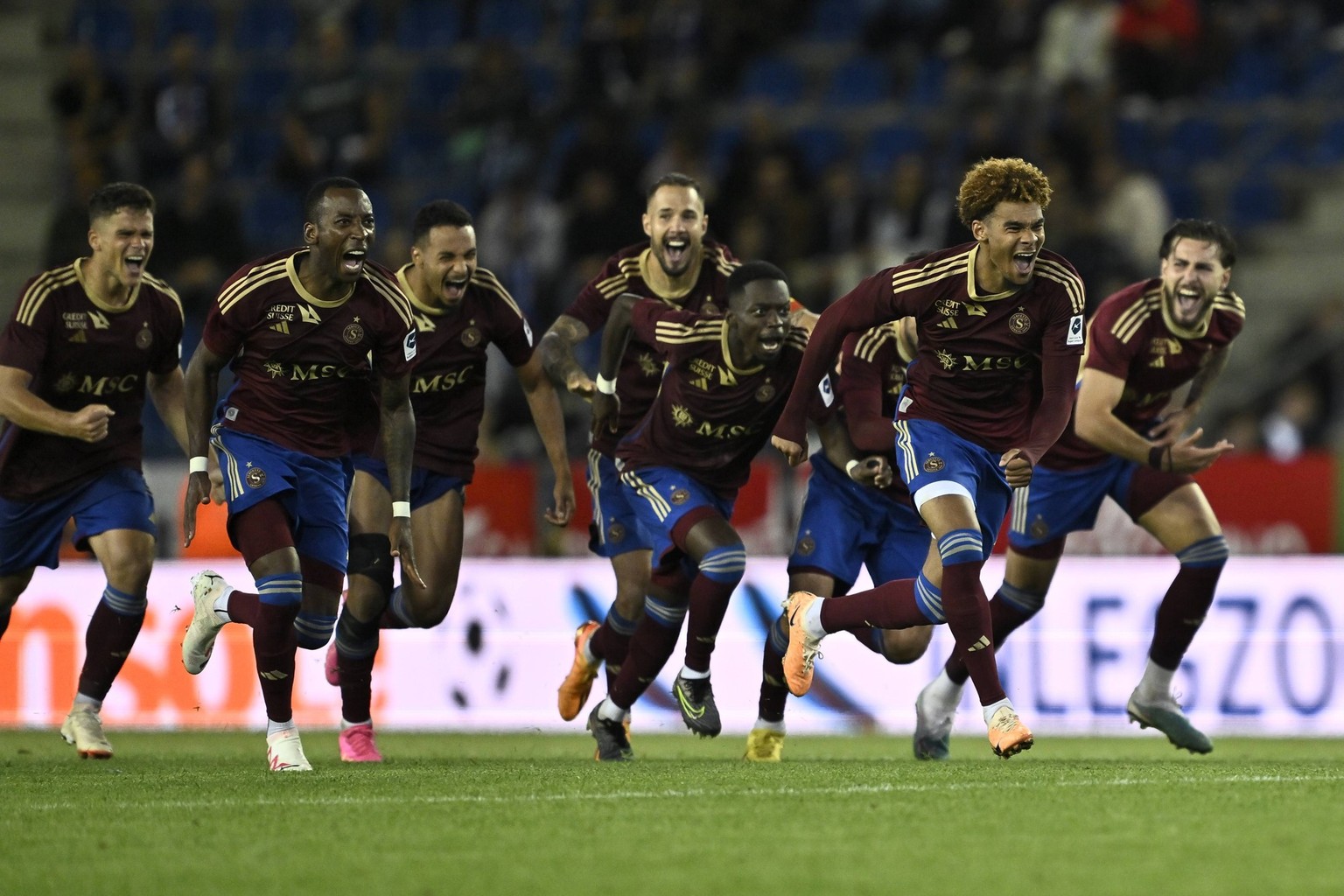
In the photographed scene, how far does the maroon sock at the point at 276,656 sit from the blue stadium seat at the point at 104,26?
1262 cm

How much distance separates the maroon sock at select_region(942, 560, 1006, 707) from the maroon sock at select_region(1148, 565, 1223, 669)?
1.84m

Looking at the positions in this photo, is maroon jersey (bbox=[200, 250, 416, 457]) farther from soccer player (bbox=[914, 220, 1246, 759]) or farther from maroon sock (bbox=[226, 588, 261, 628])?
soccer player (bbox=[914, 220, 1246, 759])

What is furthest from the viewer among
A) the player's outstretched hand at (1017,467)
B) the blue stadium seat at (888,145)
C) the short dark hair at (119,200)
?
the blue stadium seat at (888,145)

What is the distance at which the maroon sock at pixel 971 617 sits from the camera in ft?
26.1

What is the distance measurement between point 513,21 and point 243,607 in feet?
38.6

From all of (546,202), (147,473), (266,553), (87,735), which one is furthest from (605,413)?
(546,202)

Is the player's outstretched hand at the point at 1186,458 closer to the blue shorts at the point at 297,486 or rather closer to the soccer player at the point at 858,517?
the soccer player at the point at 858,517

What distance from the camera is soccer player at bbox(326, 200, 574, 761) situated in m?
9.35

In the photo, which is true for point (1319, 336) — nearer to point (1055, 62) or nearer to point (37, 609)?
point (1055, 62)

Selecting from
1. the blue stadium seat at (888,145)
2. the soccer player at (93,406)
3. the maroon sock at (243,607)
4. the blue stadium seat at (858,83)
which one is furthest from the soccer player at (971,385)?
the blue stadium seat at (858,83)

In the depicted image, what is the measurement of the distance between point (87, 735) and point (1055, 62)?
424 inches

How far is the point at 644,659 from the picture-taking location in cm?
918

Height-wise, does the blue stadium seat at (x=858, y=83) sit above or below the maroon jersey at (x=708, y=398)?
above

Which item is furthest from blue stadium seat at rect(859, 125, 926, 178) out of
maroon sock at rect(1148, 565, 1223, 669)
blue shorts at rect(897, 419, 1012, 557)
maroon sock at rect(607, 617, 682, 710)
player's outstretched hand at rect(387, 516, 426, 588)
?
player's outstretched hand at rect(387, 516, 426, 588)
